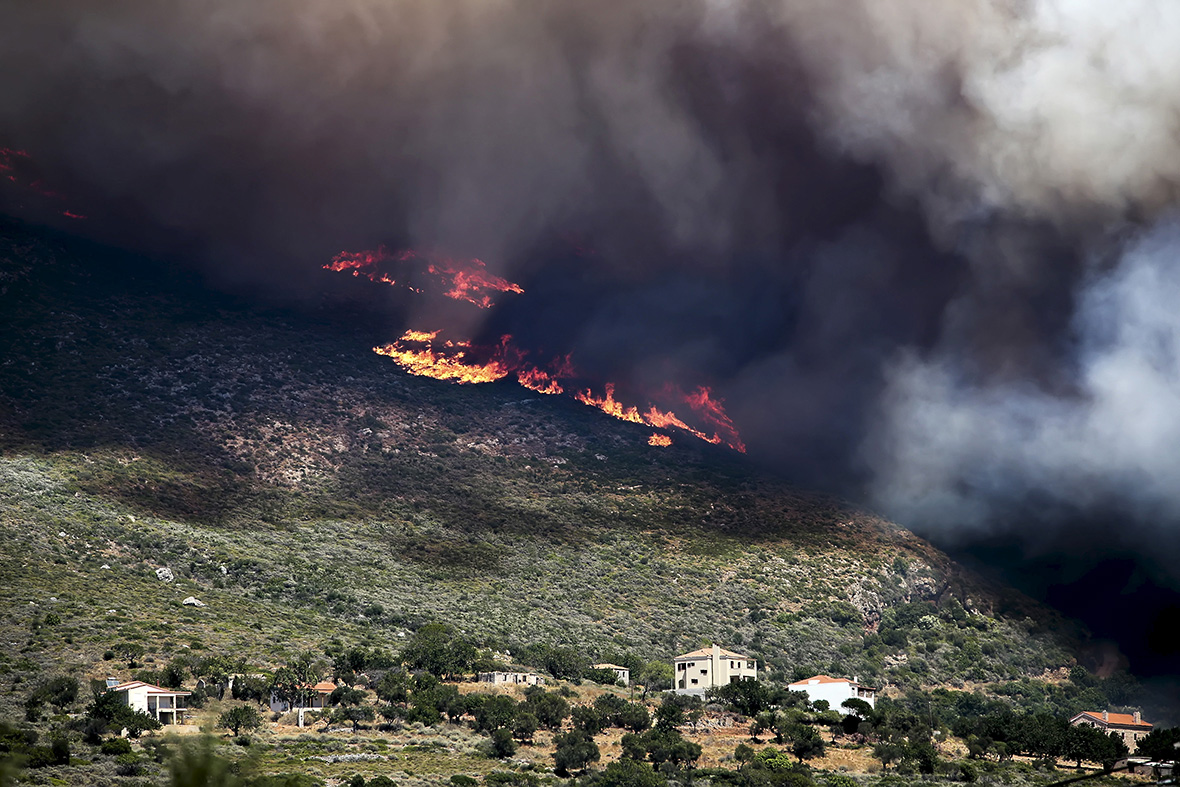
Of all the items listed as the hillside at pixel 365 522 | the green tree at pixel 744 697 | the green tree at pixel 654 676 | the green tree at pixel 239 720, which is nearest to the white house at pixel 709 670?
the green tree at pixel 654 676

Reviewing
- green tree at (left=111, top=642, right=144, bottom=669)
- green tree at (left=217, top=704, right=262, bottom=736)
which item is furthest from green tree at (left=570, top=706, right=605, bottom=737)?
green tree at (left=111, top=642, right=144, bottom=669)

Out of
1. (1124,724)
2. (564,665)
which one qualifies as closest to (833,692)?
(1124,724)

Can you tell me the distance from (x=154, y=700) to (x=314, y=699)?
9.41 m

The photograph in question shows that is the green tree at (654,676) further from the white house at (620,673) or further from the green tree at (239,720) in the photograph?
the green tree at (239,720)

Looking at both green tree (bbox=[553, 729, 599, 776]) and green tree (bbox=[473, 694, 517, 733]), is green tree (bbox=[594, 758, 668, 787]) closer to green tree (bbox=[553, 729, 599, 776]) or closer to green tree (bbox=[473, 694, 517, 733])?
green tree (bbox=[553, 729, 599, 776])

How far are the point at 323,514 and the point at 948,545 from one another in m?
63.0

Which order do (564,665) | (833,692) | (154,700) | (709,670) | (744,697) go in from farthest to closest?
1. (564,665)
2. (709,670)
3. (833,692)
4. (744,697)
5. (154,700)

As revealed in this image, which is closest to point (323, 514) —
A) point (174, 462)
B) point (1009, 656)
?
point (174, 462)

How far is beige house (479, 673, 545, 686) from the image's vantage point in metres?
70.1

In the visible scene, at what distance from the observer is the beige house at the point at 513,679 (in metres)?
70.1

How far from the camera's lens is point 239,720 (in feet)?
172

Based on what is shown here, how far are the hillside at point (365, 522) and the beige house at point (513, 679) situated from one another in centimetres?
948

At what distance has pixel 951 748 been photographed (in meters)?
65.5

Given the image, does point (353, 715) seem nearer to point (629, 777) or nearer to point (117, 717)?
point (117, 717)
